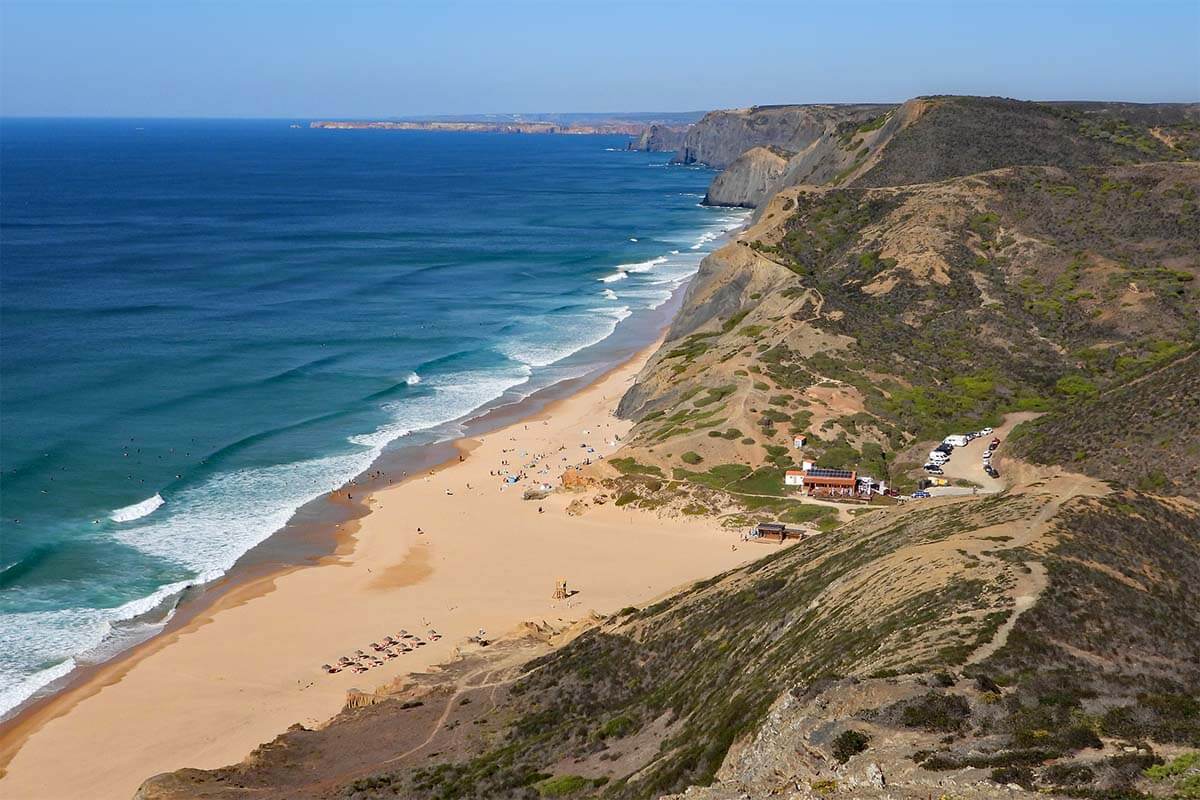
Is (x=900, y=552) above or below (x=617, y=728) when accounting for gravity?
above

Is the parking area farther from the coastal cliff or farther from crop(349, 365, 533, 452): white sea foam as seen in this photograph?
crop(349, 365, 533, 452): white sea foam

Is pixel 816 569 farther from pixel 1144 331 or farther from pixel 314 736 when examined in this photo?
pixel 1144 331

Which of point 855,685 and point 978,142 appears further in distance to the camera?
point 978,142

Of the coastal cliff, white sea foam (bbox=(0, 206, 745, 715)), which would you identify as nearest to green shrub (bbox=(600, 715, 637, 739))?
the coastal cliff

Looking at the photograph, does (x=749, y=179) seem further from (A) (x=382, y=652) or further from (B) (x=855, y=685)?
(B) (x=855, y=685)

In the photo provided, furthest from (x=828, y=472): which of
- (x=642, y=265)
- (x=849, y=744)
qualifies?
(x=642, y=265)

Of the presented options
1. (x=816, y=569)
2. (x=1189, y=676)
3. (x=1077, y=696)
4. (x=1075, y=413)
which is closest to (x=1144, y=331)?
(x=1075, y=413)
